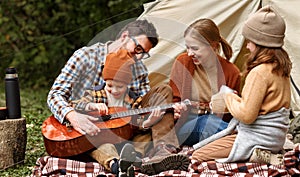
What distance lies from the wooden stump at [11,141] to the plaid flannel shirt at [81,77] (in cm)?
22

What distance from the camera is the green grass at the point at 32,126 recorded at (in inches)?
146

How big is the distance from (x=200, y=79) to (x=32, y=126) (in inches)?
65.2

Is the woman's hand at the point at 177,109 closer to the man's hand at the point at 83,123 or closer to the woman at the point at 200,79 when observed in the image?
the woman at the point at 200,79

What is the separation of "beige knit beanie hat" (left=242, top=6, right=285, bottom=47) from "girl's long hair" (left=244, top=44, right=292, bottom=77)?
0.11 ft

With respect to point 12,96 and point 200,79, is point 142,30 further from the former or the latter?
point 12,96

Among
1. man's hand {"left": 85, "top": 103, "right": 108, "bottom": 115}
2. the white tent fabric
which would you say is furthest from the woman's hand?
the white tent fabric

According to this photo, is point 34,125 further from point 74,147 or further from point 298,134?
point 298,134

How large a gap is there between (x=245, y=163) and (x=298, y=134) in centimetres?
81

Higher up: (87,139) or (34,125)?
(87,139)

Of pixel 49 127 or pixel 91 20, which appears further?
pixel 91 20

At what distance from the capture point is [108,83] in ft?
12.2

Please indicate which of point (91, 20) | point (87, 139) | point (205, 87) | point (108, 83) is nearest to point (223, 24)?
point (205, 87)

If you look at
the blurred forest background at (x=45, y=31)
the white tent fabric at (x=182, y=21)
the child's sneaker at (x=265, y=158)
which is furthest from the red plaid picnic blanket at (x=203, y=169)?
the blurred forest background at (x=45, y=31)

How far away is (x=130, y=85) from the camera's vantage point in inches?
154
